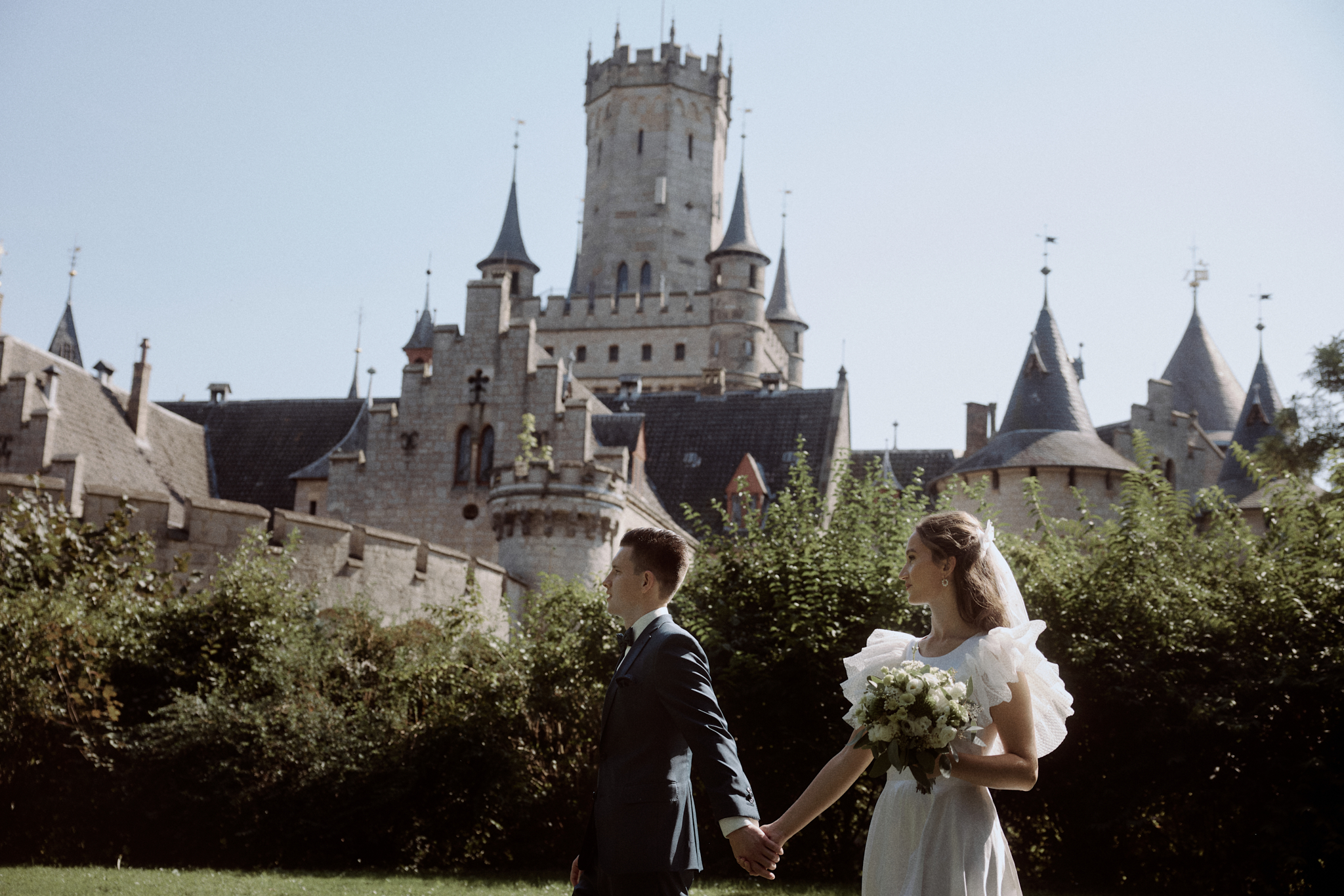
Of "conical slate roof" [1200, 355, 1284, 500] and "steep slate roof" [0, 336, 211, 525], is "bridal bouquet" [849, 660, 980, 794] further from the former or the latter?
"conical slate roof" [1200, 355, 1284, 500]

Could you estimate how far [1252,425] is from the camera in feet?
129

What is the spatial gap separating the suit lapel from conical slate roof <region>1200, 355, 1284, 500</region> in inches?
1263

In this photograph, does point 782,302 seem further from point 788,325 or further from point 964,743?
point 964,743

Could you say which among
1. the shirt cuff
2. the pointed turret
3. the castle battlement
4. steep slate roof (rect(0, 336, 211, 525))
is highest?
the castle battlement

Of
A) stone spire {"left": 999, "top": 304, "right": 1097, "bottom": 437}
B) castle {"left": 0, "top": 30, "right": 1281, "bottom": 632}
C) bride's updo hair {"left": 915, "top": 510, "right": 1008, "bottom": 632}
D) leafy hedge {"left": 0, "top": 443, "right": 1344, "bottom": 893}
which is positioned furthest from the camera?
stone spire {"left": 999, "top": 304, "right": 1097, "bottom": 437}

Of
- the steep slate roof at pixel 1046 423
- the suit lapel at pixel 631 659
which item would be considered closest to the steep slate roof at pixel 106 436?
the steep slate roof at pixel 1046 423

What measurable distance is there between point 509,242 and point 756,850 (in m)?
58.0

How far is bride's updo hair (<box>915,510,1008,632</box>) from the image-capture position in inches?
165

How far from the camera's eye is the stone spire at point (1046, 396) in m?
34.0

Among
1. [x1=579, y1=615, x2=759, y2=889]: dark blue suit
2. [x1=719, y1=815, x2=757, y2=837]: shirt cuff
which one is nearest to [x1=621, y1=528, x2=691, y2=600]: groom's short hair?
[x1=579, y1=615, x2=759, y2=889]: dark blue suit

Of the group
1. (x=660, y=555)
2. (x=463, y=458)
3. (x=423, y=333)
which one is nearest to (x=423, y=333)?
(x=423, y=333)

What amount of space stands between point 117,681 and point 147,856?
2.01m

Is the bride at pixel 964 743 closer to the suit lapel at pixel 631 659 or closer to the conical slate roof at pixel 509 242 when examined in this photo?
the suit lapel at pixel 631 659

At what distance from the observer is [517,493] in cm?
2630
